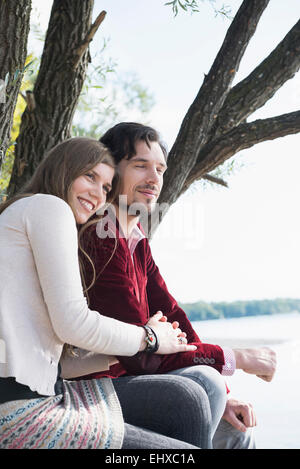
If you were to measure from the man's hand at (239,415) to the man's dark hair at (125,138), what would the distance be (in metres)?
0.94

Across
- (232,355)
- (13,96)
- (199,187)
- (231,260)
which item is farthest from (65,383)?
(231,260)

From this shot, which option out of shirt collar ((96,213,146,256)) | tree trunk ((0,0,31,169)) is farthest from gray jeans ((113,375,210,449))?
tree trunk ((0,0,31,169))

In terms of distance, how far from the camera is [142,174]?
2100mm

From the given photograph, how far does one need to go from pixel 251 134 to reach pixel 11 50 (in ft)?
4.34

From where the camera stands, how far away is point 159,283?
2240 mm

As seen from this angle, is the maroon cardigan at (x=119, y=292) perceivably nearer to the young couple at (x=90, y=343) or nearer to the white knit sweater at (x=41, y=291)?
the young couple at (x=90, y=343)

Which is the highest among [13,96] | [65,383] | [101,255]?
[13,96]

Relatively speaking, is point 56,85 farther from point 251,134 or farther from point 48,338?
point 48,338

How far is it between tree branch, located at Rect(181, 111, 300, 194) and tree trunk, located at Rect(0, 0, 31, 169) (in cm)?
116

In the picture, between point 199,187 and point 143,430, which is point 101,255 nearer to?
point 143,430

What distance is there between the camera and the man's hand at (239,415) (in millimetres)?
1958
